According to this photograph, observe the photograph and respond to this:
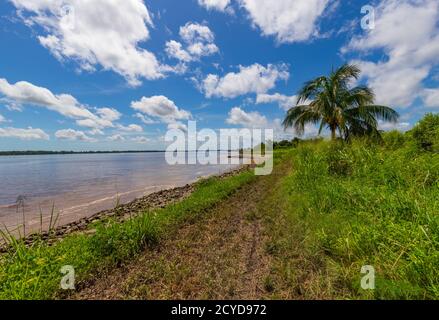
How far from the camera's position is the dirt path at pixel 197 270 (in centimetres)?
268

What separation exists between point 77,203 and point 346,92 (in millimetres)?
15364

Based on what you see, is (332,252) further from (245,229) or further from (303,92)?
(303,92)

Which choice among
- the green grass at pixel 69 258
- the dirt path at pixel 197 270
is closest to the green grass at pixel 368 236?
the dirt path at pixel 197 270

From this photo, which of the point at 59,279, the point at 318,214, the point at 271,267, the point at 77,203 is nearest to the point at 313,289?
the point at 271,267

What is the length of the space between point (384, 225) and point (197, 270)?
2.71 metres

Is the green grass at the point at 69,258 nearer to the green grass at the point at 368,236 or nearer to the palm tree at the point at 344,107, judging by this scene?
the green grass at the point at 368,236

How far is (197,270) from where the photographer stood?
316cm

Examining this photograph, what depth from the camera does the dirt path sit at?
8.78 feet

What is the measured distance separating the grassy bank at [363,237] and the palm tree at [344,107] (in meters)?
7.63

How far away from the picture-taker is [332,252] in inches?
126

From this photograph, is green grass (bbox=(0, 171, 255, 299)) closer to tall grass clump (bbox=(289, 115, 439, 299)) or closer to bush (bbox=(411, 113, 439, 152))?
tall grass clump (bbox=(289, 115, 439, 299))

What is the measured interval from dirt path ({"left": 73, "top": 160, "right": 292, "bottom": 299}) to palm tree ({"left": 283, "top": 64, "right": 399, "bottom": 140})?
10.6m

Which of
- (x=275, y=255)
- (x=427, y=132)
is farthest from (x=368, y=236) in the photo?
(x=427, y=132)

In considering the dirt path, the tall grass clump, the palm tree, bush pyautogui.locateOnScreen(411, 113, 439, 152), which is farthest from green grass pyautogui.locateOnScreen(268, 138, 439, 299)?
the palm tree
